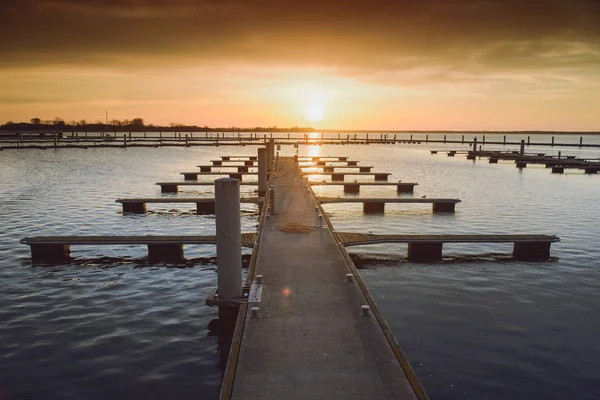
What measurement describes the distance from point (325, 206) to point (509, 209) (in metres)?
12.4

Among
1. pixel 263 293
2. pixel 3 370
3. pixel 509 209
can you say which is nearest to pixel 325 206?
pixel 509 209

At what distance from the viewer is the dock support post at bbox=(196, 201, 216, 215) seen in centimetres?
2708

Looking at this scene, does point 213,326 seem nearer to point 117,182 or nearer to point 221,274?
point 221,274

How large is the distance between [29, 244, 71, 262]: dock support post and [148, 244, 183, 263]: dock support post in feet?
10.6

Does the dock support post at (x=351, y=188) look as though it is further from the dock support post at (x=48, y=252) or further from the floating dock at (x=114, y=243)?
the dock support post at (x=48, y=252)

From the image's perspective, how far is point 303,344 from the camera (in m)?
A: 7.64

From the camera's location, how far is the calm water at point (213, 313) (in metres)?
9.04

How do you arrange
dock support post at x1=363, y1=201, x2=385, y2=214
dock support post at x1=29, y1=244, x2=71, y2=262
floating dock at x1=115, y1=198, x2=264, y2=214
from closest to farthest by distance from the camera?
dock support post at x1=29, y1=244, x2=71, y2=262
floating dock at x1=115, y1=198, x2=264, y2=214
dock support post at x1=363, y1=201, x2=385, y2=214

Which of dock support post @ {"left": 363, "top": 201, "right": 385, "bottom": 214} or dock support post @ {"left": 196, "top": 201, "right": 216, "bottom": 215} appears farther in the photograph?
dock support post @ {"left": 363, "top": 201, "right": 385, "bottom": 214}

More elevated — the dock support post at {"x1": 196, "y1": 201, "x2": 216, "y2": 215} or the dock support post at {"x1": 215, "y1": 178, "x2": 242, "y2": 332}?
the dock support post at {"x1": 215, "y1": 178, "x2": 242, "y2": 332}

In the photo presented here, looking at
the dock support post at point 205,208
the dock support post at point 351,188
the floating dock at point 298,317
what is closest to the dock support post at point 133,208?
the dock support post at point 205,208

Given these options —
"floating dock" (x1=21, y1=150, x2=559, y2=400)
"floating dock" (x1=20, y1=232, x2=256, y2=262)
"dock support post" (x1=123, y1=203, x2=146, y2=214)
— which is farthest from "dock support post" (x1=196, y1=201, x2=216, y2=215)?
"floating dock" (x1=21, y1=150, x2=559, y2=400)

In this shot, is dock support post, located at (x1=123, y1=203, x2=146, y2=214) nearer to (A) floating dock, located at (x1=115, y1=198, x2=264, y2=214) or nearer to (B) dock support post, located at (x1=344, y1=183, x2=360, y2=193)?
(A) floating dock, located at (x1=115, y1=198, x2=264, y2=214)

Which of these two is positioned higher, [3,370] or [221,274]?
[221,274]
